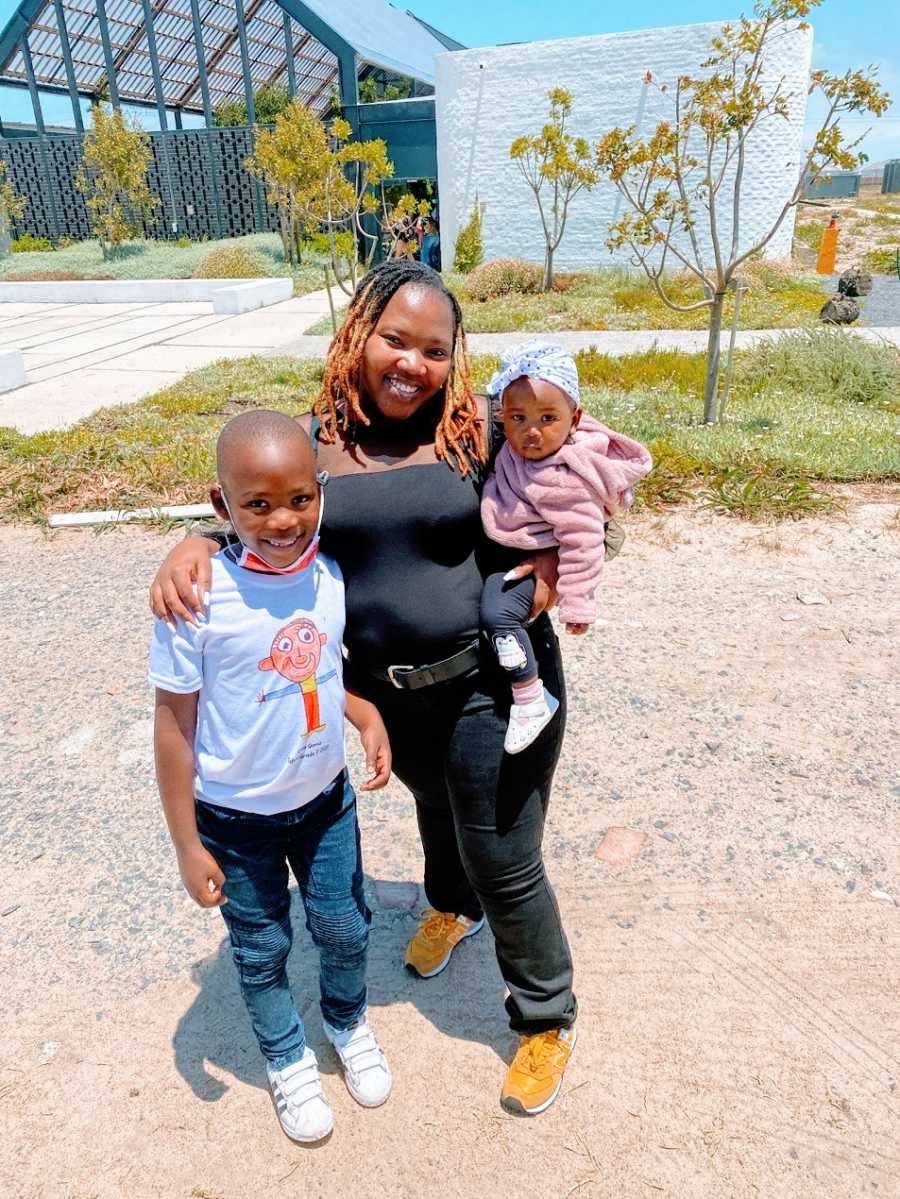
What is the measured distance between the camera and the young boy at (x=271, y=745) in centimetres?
162

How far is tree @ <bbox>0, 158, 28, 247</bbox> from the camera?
27.8 m

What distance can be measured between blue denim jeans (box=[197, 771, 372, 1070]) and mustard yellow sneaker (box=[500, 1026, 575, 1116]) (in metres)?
0.43

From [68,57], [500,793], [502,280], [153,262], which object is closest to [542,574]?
[500,793]

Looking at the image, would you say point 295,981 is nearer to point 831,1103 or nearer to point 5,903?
point 5,903

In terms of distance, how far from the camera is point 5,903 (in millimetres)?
2822

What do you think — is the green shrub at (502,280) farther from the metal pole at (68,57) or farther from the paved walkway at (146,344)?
the metal pole at (68,57)

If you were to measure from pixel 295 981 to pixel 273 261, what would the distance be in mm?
24597

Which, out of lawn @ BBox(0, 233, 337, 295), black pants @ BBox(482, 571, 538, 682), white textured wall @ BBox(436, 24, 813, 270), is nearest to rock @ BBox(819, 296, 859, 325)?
white textured wall @ BBox(436, 24, 813, 270)

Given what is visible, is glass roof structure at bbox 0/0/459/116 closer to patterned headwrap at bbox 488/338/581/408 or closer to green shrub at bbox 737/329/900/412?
green shrub at bbox 737/329/900/412

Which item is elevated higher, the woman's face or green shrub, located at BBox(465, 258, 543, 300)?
the woman's face

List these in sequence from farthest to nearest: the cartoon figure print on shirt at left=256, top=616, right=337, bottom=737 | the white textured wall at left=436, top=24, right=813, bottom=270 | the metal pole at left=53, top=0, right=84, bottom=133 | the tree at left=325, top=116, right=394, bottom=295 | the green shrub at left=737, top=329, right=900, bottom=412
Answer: the metal pole at left=53, top=0, right=84, bottom=133 → the white textured wall at left=436, top=24, right=813, bottom=270 → the tree at left=325, top=116, right=394, bottom=295 → the green shrub at left=737, top=329, right=900, bottom=412 → the cartoon figure print on shirt at left=256, top=616, right=337, bottom=737

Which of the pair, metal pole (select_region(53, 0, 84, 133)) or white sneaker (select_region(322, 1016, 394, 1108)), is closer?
white sneaker (select_region(322, 1016, 394, 1108))

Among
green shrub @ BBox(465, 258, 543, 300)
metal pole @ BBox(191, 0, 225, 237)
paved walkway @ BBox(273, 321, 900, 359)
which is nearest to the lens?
paved walkway @ BBox(273, 321, 900, 359)

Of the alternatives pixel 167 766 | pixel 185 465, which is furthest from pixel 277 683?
pixel 185 465
